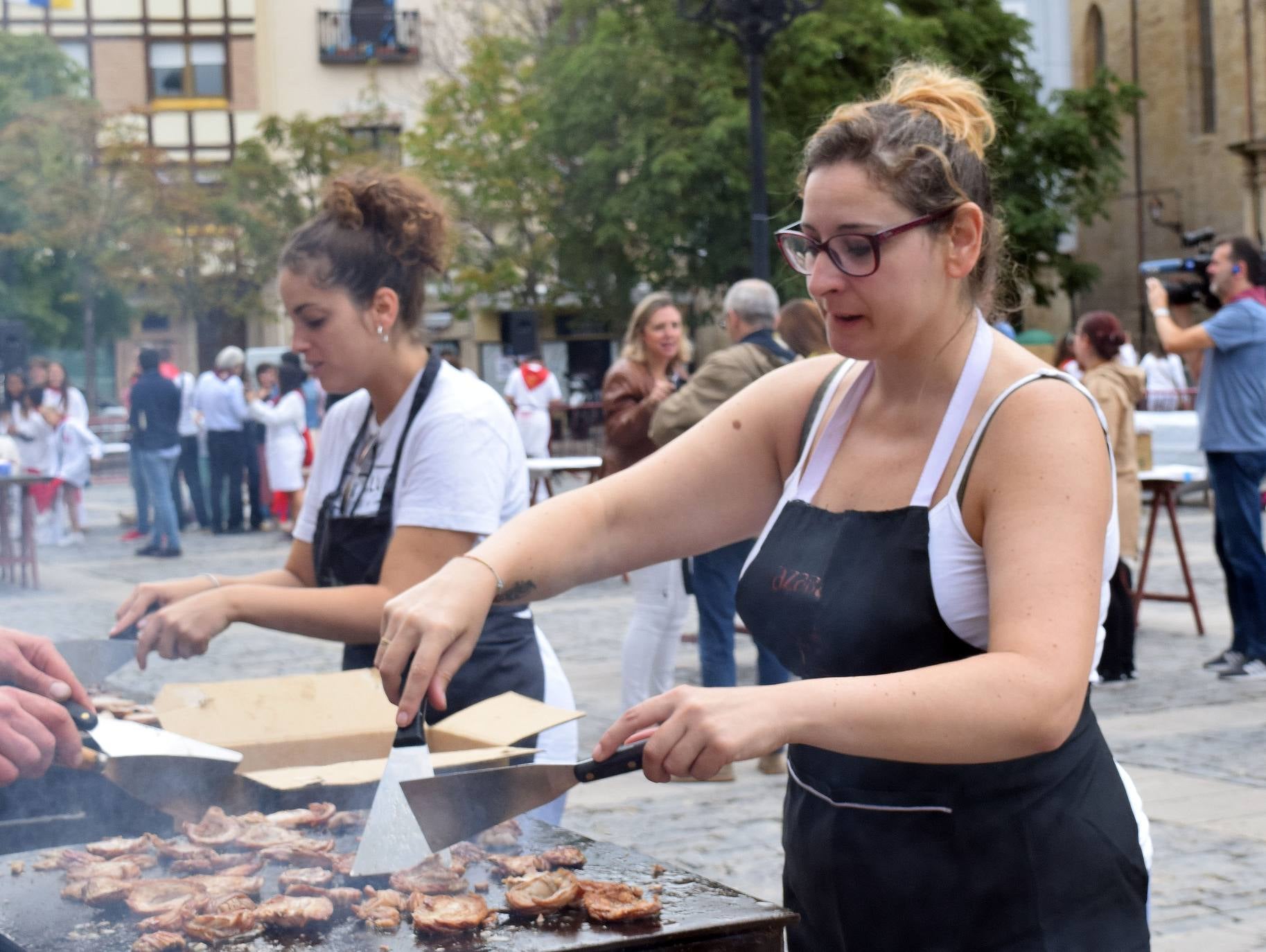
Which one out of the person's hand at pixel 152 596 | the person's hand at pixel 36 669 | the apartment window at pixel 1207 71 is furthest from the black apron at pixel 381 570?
the apartment window at pixel 1207 71

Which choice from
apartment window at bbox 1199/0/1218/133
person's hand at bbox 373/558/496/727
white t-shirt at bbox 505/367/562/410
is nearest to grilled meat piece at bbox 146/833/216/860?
person's hand at bbox 373/558/496/727

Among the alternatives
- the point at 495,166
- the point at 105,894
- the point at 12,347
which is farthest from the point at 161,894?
the point at 495,166

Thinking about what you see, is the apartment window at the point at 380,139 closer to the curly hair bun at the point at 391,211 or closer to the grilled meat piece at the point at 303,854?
the curly hair bun at the point at 391,211

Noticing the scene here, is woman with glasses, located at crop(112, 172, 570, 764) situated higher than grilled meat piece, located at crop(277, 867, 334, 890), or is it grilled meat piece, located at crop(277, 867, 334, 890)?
woman with glasses, located at crop(112, 172, 570, 764)

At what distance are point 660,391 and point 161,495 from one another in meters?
8.20

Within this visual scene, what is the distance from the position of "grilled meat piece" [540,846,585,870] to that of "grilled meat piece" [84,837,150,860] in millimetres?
694

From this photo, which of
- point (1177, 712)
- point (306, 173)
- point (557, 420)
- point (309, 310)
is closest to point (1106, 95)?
point (557, 420)

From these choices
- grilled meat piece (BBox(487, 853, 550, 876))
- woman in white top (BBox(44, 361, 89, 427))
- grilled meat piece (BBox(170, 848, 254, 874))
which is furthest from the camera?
woman in white top (BBox(44, 361, 89, 427))

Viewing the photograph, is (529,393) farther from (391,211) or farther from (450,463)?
(450,463)

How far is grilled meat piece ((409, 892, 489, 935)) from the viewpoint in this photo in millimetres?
1934

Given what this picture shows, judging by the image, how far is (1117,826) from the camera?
72.9 inches

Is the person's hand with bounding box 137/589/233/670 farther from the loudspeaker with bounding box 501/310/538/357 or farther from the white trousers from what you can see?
the loudspeaker with bounding box 501/310/538/357

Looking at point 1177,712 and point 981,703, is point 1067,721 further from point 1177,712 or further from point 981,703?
point 1177,712

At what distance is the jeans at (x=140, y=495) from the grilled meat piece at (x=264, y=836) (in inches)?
527
